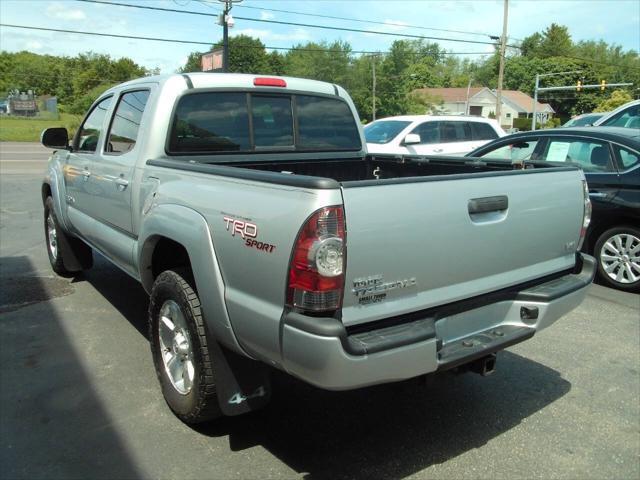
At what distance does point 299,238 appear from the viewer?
2180 mm

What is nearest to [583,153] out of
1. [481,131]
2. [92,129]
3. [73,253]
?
[92,129]

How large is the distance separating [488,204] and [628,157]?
4.34 metres

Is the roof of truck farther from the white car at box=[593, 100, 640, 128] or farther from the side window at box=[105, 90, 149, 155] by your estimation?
the white car at box=[593, 100, 640, 128]

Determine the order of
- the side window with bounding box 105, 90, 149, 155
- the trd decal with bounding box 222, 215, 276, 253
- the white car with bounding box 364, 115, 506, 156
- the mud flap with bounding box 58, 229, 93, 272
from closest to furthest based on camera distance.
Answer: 1. the trd decal with bounding box 222, 215, 276, 253
2. the side window with bounding box 105, 90, 149, 155
3. the mud flap with bounding box 58, 229, 93, 272
4. the white car with bounding box 364, 115, 506, 156

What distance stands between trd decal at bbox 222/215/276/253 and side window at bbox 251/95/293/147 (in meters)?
1.76

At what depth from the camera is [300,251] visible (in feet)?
7.17

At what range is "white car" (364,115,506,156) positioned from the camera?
1234cm

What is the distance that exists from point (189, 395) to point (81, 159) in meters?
2.77

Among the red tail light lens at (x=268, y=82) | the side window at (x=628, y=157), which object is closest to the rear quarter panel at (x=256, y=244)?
the red tail light lens at (x=268, y=82)

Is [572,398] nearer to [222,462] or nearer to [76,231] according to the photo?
[222,462]

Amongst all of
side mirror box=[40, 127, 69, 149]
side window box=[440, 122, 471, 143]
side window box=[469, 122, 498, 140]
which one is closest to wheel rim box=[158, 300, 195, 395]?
side mirror box=[40, 127, 69, 149]

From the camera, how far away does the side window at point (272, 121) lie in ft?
13.6

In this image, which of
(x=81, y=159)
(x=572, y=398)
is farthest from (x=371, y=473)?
(x=81, y=159)

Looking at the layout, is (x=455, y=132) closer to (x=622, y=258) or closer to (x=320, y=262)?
→ (x=622, y=258)
